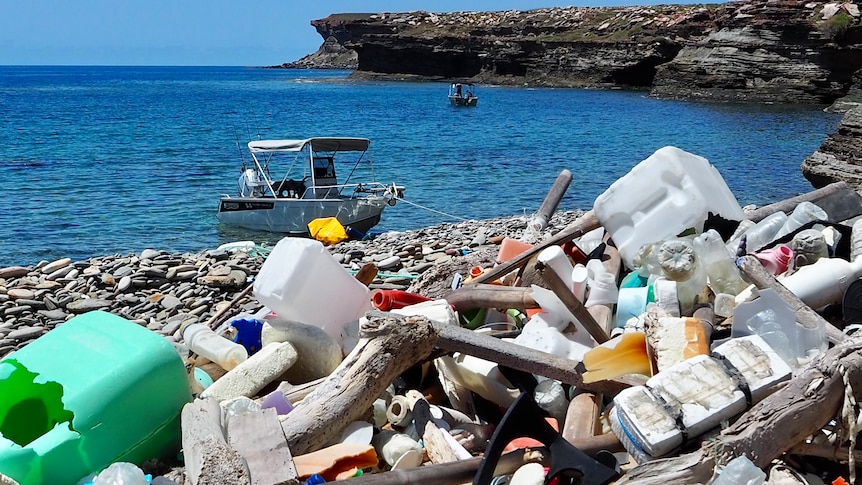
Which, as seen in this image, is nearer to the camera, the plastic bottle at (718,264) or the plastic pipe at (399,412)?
the plastic pipe at (399,412)

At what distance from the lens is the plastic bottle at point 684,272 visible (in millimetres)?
3748

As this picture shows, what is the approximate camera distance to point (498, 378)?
10.7 feet

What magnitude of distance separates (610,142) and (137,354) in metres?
29.1

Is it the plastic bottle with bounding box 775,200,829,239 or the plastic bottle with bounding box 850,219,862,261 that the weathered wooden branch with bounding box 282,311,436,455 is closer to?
the plastic bottle with bounding box 850,219,862,261

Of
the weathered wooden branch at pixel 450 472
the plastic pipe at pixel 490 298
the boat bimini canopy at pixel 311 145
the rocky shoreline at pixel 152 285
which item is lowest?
the rocky shoreline at pixel 152 285

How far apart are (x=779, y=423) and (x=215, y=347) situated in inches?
105

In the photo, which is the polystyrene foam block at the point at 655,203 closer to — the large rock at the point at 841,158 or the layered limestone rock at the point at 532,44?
the large rock at the point at 841,158

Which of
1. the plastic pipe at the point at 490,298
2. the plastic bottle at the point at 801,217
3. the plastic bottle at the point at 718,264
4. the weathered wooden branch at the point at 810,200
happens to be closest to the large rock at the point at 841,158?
the weathered wooden branch at the point at 810,200

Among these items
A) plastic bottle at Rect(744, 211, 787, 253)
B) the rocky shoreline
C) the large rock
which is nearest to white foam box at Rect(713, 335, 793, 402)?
plastic bottle at Rect(744, 211, 787, 253)

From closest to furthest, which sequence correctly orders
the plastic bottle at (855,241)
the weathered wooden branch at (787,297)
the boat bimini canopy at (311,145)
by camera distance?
the weathered wooden branch at (787,297), the plastic bottle at (855,241), the boat bimini canopy at (311,145)

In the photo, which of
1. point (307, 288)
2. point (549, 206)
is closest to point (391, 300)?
point (307, 288)

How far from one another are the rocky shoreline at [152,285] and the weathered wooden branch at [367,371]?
2.30 meters

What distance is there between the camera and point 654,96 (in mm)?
57875

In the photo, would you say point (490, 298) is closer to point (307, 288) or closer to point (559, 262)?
point (559, 262)
